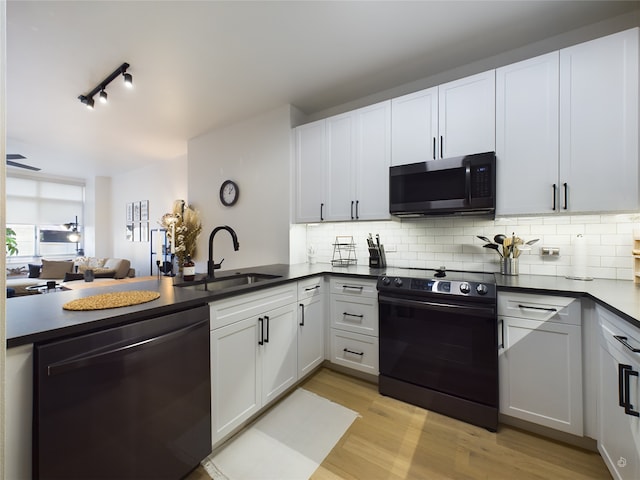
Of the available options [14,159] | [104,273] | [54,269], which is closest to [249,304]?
[104,273]

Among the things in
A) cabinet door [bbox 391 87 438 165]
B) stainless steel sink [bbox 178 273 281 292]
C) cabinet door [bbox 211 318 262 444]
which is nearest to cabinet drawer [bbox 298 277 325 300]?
stainless steel sink [bbox 178 273 281 292]

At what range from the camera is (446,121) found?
216 cm

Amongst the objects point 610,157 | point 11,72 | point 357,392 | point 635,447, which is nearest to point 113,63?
point 11,72

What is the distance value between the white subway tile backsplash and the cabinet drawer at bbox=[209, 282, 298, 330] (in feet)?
3.79

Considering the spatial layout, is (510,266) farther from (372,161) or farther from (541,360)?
(372,161)

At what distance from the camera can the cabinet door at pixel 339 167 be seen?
2.65 m

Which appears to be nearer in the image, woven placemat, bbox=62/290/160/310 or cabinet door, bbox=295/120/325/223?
woven placemat, bbox=62/290/160/310

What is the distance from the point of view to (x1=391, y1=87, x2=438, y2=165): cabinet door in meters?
2.22

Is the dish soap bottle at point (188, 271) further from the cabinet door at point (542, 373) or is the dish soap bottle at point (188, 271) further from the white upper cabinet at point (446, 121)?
the cabinet door at point (542, 373)

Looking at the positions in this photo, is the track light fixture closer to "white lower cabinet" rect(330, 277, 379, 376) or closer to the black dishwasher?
the black dishwasher

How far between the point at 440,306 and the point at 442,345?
0.93 feet

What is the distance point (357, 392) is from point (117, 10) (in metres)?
3.22

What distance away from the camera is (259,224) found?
10.7ft

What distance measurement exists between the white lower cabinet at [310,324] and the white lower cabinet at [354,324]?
103 mm
